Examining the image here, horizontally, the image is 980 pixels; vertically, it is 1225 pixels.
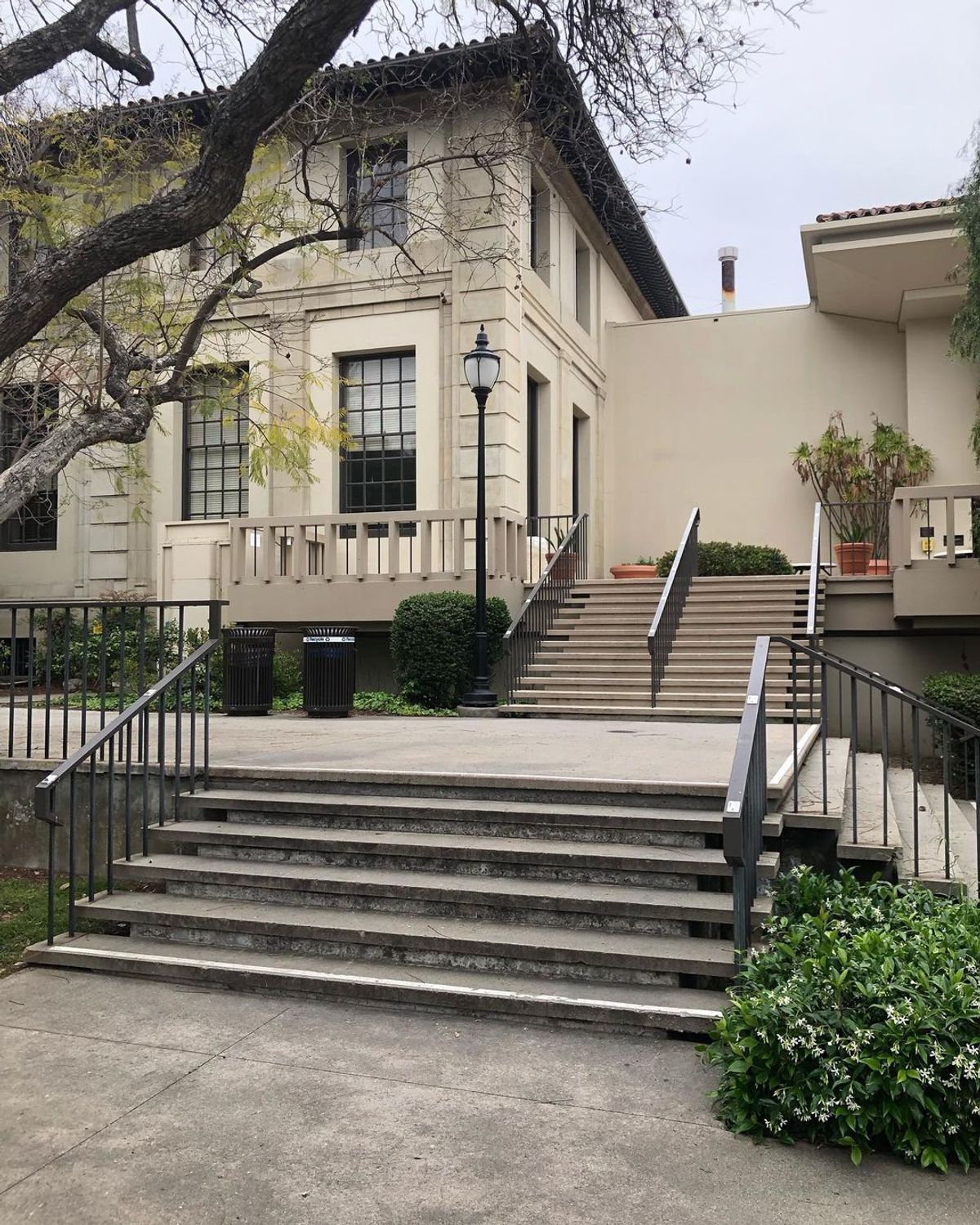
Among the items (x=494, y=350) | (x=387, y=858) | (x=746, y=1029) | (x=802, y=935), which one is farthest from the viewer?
(x=494, y=350)

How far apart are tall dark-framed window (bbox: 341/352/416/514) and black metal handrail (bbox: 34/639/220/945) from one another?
8.96 m

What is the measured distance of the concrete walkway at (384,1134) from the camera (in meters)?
2.95

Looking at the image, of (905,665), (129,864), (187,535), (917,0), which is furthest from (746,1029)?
(187,535)

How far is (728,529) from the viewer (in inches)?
742

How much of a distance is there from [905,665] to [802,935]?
996 centimetres

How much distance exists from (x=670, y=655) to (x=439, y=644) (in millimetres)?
2826

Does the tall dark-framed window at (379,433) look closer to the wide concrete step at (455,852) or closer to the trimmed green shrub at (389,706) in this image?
the trimmed green shrub at (389,706)

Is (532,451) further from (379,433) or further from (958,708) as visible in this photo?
(958,708)

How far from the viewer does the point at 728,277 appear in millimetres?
25734

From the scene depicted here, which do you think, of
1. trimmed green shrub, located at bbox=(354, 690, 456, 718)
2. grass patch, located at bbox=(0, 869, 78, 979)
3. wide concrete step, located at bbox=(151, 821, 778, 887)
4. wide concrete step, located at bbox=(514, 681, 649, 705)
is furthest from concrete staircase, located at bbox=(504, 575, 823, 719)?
grass patch, located at bbox=(0, 869, 78, 979)

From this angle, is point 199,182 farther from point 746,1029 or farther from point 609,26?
point 746,1029

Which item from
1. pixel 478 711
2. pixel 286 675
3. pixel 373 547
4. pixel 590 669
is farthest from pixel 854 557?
pixel 286 675

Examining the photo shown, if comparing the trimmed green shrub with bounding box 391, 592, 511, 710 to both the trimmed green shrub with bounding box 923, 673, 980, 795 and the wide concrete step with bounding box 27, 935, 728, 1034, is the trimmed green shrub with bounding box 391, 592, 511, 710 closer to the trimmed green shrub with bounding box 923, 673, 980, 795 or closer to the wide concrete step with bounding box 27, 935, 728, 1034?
the trimmed green shrub with bounding box 923, 673, 980, 795

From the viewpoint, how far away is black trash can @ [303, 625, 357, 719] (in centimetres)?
1184
